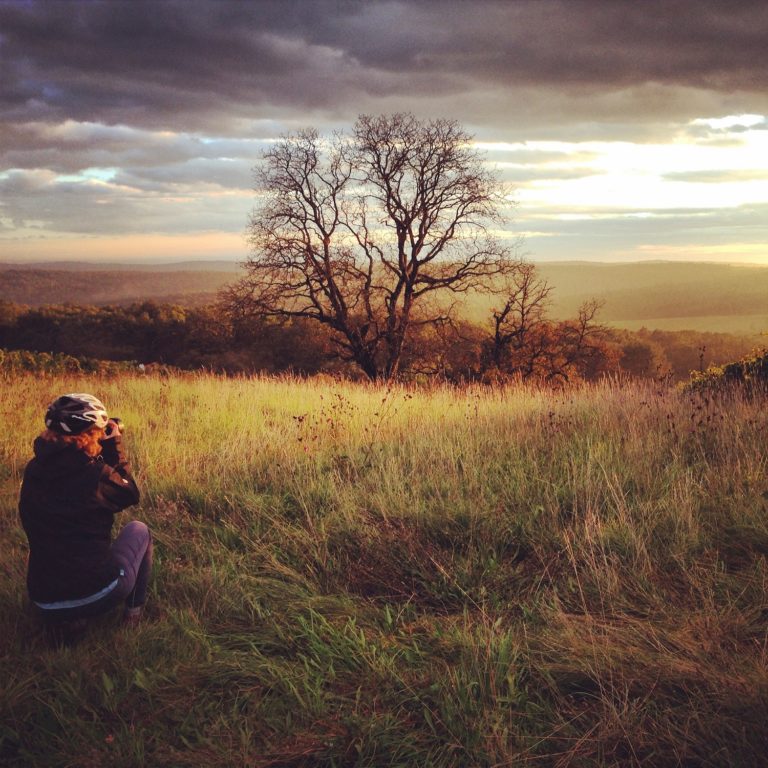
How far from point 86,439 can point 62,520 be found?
432 mm

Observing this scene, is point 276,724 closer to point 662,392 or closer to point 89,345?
point 662,392

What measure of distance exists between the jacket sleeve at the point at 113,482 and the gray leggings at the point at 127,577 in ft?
0.87

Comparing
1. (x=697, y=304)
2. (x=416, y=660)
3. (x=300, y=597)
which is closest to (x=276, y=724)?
(x=416, y=660)

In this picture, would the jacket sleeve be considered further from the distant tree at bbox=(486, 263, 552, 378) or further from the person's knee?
the distant tree at bbox=(486, 263, 552, 378)

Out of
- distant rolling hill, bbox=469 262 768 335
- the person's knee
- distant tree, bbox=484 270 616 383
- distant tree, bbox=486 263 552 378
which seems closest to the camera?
the person's knee

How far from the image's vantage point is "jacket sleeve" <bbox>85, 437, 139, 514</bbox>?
10.4 feet

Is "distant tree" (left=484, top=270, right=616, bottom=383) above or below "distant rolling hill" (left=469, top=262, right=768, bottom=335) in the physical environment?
below

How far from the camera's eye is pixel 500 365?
3053cm

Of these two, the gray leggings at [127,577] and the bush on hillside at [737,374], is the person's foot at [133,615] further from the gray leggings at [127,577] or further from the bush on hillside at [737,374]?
the bush on hillside at [737,374]

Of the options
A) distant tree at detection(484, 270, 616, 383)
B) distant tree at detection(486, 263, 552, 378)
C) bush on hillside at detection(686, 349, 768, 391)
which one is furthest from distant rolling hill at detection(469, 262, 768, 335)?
bush on hillside at detection(686, 349, 768, 391)

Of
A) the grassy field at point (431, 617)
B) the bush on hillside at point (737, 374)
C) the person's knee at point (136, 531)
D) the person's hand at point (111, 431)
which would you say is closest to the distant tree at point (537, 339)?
the bush on hillside at point (737, 374)

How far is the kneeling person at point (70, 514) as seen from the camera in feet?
10.2

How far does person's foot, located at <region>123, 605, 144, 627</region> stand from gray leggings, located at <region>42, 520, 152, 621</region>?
28mm

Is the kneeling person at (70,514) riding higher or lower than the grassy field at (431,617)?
higher
